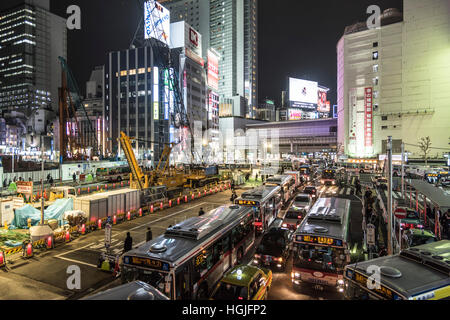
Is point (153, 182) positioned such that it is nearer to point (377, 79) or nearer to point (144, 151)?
point (144, 151)

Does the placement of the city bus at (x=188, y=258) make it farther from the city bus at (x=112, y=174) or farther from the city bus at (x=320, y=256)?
the city bus at (x=112, y=174)

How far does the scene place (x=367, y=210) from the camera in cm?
1831

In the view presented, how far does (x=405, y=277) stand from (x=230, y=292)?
4.70m

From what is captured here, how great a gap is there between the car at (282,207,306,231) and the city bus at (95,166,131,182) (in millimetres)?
31611

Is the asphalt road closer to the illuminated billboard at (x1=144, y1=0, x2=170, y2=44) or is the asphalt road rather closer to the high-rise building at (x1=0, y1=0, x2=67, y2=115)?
the illuminated billboard at (x1=144, y1=0, x2=170, y2=44)

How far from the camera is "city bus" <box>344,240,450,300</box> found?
230 inches

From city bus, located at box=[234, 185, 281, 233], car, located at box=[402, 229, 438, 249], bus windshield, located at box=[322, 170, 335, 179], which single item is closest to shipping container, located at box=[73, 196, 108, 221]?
city bus, located at box=[234, 185, 281, 233]

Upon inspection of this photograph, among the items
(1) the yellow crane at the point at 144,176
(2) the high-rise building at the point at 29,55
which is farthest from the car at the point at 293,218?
(2) the high-rise building at the point at 29,55

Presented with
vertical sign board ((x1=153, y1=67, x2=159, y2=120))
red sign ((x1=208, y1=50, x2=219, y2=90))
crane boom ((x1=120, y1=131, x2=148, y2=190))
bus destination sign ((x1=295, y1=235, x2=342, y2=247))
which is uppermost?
red sign ((x1=208, y1=50, x2=219, y2=90))

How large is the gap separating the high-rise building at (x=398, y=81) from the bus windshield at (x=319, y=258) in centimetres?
6350

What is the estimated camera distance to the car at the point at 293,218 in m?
15.3

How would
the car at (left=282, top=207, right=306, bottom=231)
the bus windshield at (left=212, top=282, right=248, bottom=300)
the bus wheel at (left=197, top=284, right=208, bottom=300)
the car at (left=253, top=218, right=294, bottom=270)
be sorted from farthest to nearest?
1. the car at (left=282, top=207, right=306, bottom=231)
2. the car at (left=253, top=218, right=294, bottom=270)
3. the bus wheel at (left=197, top=284, right=208, bottom=300)
4. the bus windshield at (left=212, top=282, right=248, bottom=300)

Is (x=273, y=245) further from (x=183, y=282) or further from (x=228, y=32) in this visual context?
(x=228, y=32)
